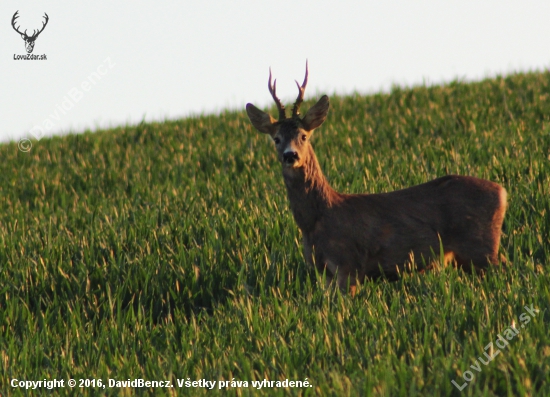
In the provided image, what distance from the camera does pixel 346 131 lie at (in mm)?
13477

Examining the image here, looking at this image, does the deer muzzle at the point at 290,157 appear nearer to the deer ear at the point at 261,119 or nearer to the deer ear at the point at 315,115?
the deer ear at the point at 315,115

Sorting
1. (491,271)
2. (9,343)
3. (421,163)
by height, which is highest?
(421,163)

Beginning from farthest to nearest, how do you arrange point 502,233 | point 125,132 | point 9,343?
1. point 125,132
2. point 502,233
3. point 9,343

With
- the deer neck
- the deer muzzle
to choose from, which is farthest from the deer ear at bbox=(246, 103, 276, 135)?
the deer muzzle

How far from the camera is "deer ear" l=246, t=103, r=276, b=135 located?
22.8 ft

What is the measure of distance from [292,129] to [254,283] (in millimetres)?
1599

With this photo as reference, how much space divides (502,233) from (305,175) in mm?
2137

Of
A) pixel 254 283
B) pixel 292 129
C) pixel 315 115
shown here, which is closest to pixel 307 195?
pixel 292 129

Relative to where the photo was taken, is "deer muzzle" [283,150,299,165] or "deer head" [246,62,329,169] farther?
"deer head" [246,62,329,169]

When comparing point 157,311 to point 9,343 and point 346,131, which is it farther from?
point 346,131

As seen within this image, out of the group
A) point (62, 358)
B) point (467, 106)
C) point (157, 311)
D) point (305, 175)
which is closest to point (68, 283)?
point (157, 311)

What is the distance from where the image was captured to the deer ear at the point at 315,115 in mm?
6797

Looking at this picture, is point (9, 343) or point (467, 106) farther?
point (467, 106)

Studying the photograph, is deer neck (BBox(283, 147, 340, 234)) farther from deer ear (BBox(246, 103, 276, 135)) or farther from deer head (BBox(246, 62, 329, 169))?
deer ear (BBox(246, 103, 276, 135))
